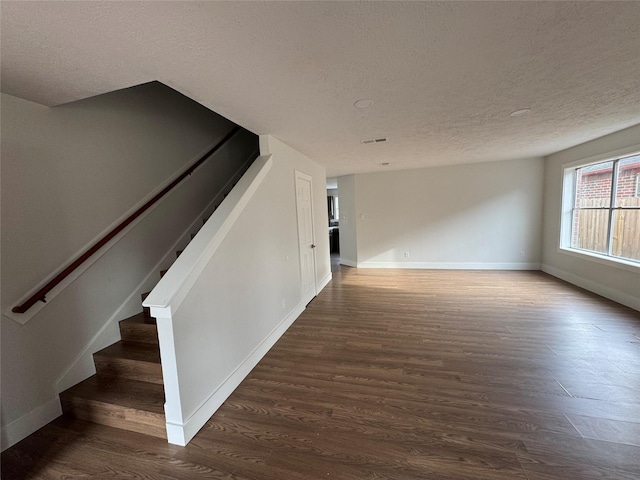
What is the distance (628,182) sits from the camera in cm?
374

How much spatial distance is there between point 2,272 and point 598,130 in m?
6.37

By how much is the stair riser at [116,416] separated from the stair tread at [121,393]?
0.08ft

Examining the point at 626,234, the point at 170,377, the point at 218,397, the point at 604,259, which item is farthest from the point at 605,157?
the point at 170,377

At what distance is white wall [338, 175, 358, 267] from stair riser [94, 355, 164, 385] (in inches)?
210

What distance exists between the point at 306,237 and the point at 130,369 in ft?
8.89

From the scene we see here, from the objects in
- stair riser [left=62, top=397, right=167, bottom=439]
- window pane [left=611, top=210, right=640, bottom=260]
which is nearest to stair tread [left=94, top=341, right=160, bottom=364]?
stair riser [left=62, top=397, right=167, bottom=439]

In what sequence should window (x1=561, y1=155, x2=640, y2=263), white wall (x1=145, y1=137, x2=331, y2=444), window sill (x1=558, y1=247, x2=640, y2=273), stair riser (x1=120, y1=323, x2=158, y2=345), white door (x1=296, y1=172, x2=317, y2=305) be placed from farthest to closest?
white door (x1=296, y1=172, x2=317, y2=305)
window (x1=561, y1=155, x2=640, y2=263)
window sill (x1=558, y1=247, x2=640, y2=273)
stair riser (x1=120, y1=323, x2=158, y2=345)
white wall (x1=145, y1=137, x2=331, y2=444)

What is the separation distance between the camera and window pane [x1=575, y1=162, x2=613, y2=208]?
161 inches

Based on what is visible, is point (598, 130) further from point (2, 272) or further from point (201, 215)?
point (2, 272)

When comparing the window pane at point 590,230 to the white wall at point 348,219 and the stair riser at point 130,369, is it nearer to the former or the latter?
the white wall at point 348,219

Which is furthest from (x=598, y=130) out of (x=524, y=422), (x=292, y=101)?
(x=292, y=101)

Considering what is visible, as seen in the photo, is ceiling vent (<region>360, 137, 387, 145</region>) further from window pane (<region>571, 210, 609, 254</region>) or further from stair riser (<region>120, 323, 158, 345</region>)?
window pane (<region>571, 210, 609, 254</region>)

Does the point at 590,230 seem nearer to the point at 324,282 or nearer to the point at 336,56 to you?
the point at 324,282

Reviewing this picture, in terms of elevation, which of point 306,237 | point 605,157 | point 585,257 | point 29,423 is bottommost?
point 29,423
